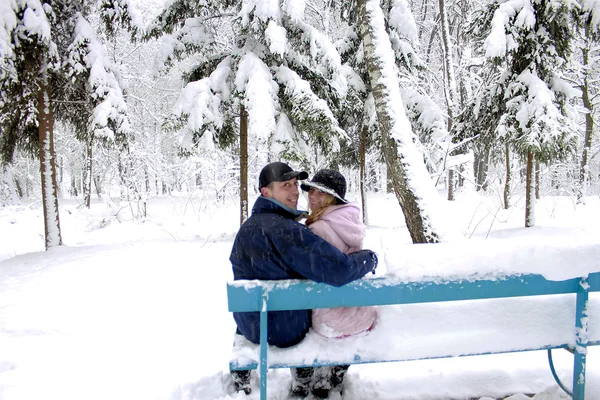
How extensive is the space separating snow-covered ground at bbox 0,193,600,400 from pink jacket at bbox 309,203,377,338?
0.49 ft

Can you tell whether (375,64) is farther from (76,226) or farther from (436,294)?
(76,226)

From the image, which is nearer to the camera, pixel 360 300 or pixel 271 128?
pixel 360 300

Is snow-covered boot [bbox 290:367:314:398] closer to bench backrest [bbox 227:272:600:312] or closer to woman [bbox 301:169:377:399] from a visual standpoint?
woman [bbox 301:169:377:399]

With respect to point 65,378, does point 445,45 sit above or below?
above

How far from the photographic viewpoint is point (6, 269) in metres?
7.68

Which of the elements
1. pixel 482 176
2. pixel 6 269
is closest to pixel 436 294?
pixel 6 269

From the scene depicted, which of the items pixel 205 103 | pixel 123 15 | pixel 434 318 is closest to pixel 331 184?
pixel 434 318

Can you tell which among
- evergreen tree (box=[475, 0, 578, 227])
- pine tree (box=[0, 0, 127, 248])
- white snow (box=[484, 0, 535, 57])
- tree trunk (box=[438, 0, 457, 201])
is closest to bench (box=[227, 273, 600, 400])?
white snow (box=[484, 0, 535, 57])

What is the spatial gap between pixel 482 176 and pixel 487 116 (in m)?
13.1

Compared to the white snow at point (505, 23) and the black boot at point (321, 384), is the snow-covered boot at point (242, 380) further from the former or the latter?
the white snow at point (505, 23)

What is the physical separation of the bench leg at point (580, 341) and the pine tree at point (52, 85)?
9825 millimetres

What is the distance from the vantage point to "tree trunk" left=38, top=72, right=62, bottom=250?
946 centimetres

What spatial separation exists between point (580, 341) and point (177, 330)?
385cm

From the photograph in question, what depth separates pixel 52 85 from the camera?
33.9ft
